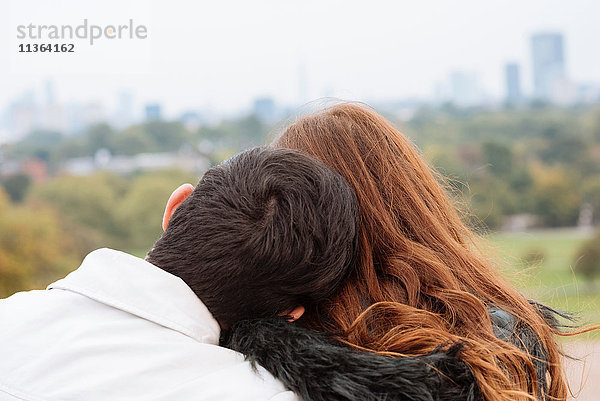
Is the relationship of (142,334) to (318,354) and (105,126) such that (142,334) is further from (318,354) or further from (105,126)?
(105,126)

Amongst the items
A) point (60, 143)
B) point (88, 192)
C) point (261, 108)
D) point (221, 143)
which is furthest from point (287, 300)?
point (261, 108)

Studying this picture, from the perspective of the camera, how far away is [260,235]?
1.02 meters

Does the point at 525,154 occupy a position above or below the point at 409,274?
below

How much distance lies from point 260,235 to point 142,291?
19 cm

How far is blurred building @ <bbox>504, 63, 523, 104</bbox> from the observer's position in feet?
97.2

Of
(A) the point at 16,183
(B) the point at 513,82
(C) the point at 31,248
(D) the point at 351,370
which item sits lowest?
(C) the point at 31,248

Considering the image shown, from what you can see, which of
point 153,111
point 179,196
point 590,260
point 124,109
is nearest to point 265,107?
point 153,111

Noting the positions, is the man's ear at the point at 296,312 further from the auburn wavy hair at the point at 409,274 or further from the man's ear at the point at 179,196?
the man's ear at the point at 179,196

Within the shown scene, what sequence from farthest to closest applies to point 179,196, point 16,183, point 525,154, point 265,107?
point 265,107, point 525,154, point 16,183, point 179,196

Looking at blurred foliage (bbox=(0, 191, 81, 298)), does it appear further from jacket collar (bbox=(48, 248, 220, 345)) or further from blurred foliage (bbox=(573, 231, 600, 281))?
jacket collar (bbox=(48, 248, 220, 345))

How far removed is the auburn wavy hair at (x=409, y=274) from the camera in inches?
42.6

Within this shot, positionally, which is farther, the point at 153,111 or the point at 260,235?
the point at 153,111

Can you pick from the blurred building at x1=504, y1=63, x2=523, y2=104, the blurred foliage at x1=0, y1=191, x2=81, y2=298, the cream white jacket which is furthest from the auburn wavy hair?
the blurred building at x1=504, y1=63, x2=523, y2=104

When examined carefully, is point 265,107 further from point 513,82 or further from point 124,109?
point 513,82
